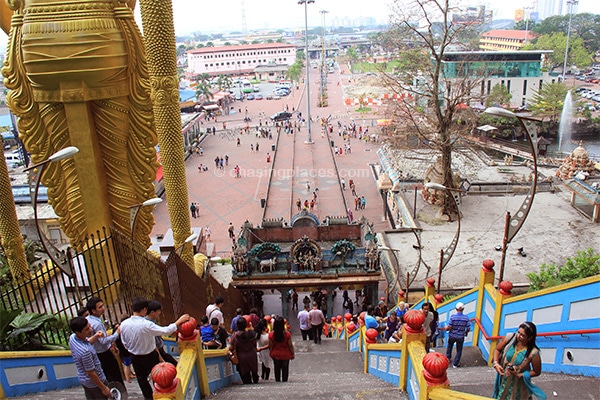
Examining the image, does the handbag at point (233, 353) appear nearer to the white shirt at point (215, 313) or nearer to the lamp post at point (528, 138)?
the white shirt at point (215, 313)

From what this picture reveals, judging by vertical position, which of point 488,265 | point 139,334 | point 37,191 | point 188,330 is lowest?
point 488,265

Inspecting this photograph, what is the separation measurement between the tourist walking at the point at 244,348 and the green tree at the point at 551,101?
127 ft

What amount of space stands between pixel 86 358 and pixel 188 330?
0.95 meters

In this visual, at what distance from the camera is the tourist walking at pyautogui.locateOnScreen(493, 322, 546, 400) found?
13.9 feet

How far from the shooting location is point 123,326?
4.70 metres

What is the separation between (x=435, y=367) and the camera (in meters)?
3.79

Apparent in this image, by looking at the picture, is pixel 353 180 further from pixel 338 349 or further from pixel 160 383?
pixel 160 383

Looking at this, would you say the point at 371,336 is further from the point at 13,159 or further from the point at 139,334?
the point at 13,159

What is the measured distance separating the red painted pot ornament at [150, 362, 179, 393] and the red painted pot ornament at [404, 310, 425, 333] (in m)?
2.25

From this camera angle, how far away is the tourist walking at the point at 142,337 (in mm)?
4656

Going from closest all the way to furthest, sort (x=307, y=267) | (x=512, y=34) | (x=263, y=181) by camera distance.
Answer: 1. (x=307, y=267)
2. (x=263, y=181)
3. (x=512, y=34)

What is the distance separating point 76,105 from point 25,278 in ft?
16.7

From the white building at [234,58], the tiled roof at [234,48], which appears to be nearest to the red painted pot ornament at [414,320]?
the white building at [234,58]

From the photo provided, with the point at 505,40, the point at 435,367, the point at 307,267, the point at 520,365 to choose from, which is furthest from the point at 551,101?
the point at 505,40
